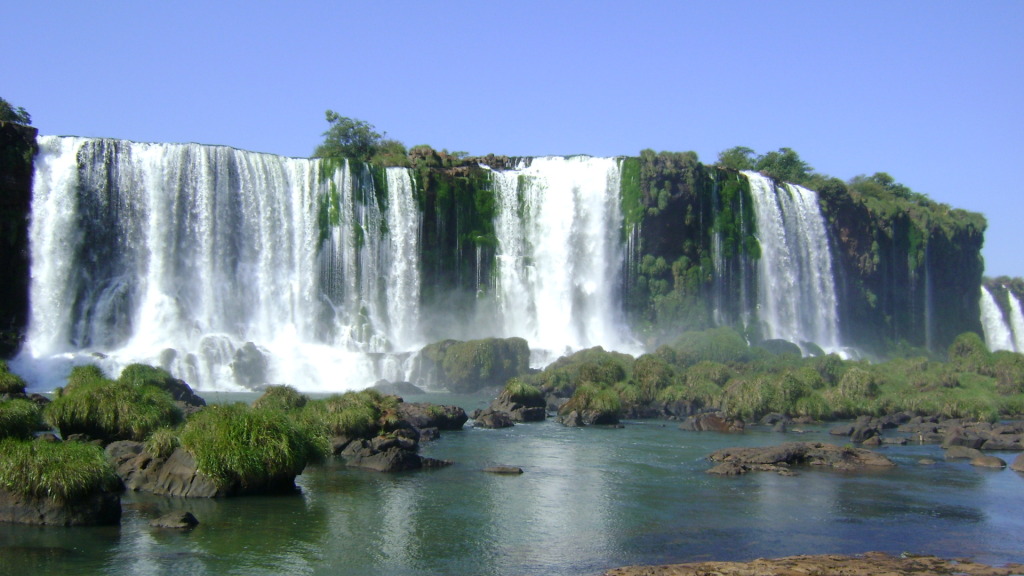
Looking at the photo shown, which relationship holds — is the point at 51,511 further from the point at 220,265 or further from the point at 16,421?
the point at 220,265

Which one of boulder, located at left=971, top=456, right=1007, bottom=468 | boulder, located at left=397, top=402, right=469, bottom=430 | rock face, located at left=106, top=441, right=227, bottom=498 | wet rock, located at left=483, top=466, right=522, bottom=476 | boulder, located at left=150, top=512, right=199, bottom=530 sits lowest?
boulder, located at left=150, top=512, right=199, bottom=530

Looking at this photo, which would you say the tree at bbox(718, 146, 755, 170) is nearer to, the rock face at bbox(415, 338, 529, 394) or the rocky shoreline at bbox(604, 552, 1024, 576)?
the rock face at bbox(415, 338, 529, 394)

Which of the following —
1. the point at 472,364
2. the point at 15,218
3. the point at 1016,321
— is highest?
the point at 15,218

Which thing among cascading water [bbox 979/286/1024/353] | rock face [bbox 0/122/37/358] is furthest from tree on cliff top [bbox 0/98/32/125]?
cascading water [bbox 979/286/1024/353]

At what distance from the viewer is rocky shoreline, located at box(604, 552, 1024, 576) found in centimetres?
1457

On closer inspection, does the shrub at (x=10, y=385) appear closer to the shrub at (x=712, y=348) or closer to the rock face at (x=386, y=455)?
the rock face at (x=386, y=455)

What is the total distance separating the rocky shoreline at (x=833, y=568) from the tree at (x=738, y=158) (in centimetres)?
8124

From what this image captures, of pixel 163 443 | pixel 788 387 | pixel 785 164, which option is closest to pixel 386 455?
pixel 163 443

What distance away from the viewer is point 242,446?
65.2ft

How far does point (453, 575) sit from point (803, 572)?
5.16 m

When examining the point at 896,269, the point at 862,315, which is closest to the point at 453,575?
the point at 862,315

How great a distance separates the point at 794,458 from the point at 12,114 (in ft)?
182

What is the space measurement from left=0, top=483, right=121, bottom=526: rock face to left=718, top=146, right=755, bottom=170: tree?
83278 millimetres

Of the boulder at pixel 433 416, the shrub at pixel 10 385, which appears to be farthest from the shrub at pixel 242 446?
the boulder at pixel 433 416
